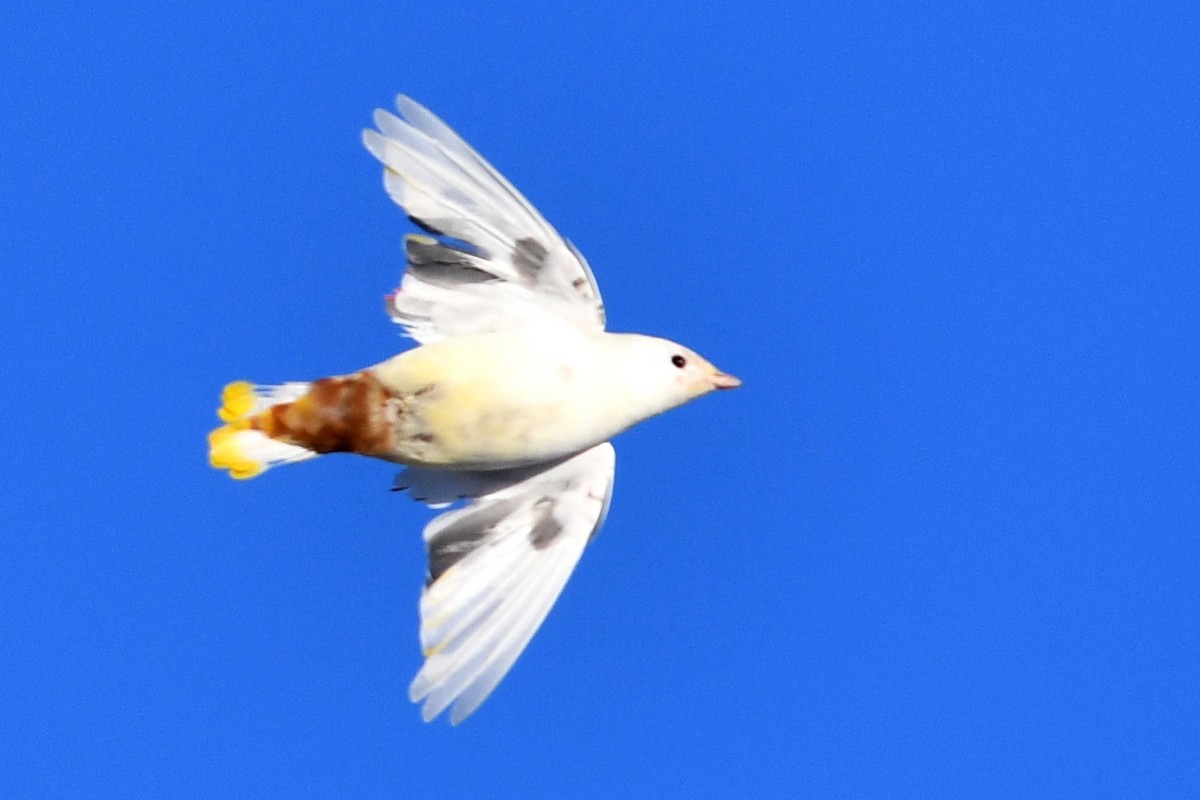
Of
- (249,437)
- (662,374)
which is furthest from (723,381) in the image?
(249,437)

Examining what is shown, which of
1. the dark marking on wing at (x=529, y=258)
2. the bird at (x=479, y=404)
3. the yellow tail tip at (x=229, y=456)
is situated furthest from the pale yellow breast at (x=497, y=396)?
the yellow tail tip at (x=229, y=456)

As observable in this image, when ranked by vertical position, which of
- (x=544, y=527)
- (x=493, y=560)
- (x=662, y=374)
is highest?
(x=662, y=374)

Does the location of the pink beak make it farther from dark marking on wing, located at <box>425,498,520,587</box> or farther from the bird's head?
dark marking on wing, located at <box>425,498,520,587</box>

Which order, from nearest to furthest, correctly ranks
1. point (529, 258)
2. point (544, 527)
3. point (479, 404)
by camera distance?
point (479, 404), point (529, 258), point (544, 527)

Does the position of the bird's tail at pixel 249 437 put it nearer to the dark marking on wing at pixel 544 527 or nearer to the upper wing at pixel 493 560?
the upper wing at pixel 493 560

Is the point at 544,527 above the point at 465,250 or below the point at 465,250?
below

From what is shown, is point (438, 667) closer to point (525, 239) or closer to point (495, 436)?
point (495, 436)

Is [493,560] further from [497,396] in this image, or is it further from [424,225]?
[424,225]
